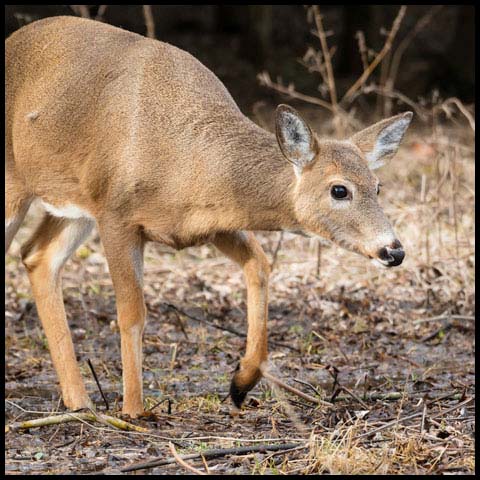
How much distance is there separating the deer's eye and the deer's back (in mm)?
812

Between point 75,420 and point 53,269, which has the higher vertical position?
point 53,269

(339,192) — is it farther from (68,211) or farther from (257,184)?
(68,211)

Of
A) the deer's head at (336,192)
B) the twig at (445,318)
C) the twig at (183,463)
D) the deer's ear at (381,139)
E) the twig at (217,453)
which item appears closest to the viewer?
the twig at (183,463)

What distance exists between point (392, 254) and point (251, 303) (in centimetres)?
115

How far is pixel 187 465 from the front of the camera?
4.91 m

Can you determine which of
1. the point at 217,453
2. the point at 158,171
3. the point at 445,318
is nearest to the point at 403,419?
the point at 217,453

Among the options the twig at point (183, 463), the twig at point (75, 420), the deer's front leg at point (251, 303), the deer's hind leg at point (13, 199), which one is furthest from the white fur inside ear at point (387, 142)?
the deer's hind leg at point (13, 199)

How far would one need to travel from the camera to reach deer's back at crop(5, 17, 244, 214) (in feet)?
20.9

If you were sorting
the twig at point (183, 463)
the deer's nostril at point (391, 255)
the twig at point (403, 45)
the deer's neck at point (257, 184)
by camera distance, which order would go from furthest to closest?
the twig at point (403, 45)
the deer's neck at point (257, 184)
the deer's nostril at point (391, 255)
the twig at point (183, 463)

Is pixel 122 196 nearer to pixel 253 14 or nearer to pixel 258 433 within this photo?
pixel 258 433

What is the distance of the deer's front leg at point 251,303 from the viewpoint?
6.40 metres

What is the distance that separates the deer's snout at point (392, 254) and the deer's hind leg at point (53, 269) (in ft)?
7.29

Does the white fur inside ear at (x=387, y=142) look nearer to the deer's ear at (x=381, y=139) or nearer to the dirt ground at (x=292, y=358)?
the deer's ear at (x=381, y=139)

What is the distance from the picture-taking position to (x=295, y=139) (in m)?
6.04
